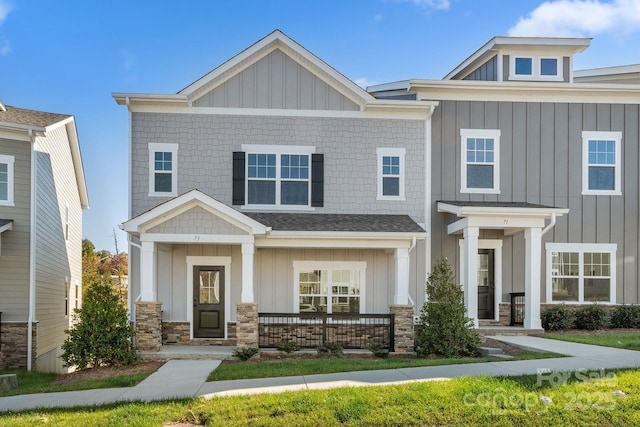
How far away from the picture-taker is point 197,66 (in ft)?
59.2

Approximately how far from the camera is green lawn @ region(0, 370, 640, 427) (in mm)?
7266

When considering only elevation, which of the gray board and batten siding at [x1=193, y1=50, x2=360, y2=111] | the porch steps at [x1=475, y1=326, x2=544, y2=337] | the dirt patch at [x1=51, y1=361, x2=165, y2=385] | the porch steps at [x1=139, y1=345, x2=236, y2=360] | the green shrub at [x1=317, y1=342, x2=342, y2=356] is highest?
the gray board and batten siding at [x1=193, y1=50, x2=360, y2=111]

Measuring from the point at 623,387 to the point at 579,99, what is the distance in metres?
11.2

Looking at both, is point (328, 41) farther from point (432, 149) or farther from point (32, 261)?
point (32, 261)

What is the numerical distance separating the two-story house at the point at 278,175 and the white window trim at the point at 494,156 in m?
1.17

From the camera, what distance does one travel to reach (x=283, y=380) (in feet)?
31.0

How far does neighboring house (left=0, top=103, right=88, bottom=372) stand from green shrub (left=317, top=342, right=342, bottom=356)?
712 cm

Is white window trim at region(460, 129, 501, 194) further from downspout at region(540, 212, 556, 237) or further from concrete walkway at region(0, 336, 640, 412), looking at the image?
concrete walkway at region(0, 336, 640, 412)

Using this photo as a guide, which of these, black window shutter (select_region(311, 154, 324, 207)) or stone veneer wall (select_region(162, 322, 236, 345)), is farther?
black window shutter (select_region(311, 154, 324, 207))

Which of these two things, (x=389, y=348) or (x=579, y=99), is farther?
(x=579, y=99)

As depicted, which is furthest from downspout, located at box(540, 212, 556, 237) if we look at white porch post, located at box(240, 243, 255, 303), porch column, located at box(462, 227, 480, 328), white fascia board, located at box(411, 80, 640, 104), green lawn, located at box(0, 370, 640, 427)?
white porch post, located at box(240, 243, 255, 303)

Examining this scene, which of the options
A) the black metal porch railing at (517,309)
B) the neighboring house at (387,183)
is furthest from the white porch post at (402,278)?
the black metal porch railing at (517,309)

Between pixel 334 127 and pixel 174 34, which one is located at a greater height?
pixel 174 34

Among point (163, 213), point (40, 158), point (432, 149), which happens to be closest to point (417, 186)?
point (432, 149)
